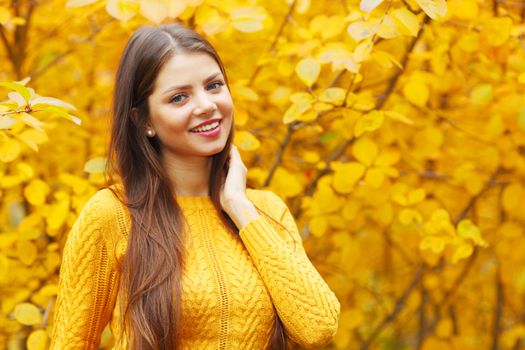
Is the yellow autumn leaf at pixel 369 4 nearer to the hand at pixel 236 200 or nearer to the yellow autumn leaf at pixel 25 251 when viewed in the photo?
the hand at pixel 236 200

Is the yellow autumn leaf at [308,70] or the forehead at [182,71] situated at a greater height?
the forehead at [182,71]

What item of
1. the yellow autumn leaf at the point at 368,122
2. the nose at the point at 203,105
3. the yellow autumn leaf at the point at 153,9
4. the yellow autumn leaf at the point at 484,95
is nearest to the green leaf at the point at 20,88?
the nose at the point at 203,105

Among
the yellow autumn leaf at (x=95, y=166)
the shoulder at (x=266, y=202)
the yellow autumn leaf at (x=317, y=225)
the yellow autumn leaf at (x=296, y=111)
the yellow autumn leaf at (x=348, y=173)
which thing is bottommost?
the yellow autumn leaf at (x=317, y=225)

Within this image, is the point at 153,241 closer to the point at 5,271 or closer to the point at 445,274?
the point at 5,271

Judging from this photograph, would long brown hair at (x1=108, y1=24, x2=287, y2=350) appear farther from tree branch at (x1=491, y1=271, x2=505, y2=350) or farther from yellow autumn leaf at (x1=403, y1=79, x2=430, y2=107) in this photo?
tree branch at (x1=491, y1=271, x2=505, y2=350)

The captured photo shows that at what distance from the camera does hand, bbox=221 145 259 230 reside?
84.4 inches

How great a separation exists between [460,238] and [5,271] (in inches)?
58.4

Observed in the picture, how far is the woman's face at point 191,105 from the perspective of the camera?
204cm

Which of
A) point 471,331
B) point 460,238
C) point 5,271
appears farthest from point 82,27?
point 471,331

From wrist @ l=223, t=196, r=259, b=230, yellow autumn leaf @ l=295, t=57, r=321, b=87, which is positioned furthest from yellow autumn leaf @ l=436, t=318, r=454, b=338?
wrist @ l=223, t=196, r=259, b=230

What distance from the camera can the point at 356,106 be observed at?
254cm

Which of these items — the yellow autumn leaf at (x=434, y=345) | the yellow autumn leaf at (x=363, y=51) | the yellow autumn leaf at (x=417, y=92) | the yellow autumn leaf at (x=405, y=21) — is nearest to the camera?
the yellow autumn leaf at (x=405, y=21)

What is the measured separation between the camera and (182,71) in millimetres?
2045

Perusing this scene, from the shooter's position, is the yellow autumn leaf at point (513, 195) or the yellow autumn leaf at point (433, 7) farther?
Answer: the yellow autumn leaf at point (513, 195)
